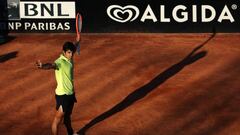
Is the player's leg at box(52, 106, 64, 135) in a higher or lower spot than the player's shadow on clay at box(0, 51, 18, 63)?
higher

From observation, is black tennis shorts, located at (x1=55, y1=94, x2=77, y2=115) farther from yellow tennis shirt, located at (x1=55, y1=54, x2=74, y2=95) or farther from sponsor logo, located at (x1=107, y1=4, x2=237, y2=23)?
sponsor logo, located at (x1=107, y1=4, x2=237, y2=23)

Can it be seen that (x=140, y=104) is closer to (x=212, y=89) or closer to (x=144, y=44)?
(x=212, y=89)

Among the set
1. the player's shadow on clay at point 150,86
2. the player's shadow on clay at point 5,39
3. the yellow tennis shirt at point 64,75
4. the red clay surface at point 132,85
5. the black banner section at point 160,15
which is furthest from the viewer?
the black banner section at point 160,15

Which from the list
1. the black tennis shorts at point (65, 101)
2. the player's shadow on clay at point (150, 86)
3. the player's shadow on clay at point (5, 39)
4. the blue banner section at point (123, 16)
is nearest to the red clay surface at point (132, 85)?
the player's shadow on clay at point (150, 86)

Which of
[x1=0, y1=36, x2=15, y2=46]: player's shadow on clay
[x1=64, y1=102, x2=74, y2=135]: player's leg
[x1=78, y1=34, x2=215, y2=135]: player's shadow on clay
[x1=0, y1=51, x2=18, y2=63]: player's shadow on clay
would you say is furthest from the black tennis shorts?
[x1=0, y1=36, x2=15, y2=46]: player's shadow on clay

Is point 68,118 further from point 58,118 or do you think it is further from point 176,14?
point 176,14

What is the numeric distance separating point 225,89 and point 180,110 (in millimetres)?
2357

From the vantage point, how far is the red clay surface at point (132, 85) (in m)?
12.0

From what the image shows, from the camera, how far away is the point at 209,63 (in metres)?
17.6

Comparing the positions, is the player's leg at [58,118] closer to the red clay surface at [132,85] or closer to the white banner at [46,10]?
the red clay surface at [132,85]

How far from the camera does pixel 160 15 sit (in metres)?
22.4

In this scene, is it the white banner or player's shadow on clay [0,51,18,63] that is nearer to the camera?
player's shadow on clay [0,51,18,63]

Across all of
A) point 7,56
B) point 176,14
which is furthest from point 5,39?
point 176,14

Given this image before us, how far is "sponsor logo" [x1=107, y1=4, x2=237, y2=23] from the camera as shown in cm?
2217
